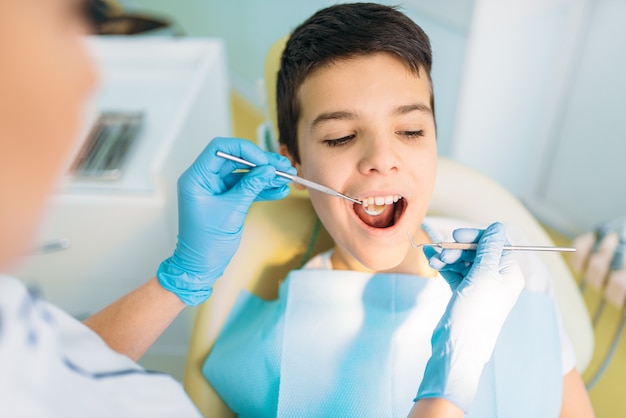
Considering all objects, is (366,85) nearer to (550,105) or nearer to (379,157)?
(379,157)

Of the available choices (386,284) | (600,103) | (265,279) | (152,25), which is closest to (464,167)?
(386,284)

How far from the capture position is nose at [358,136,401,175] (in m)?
0.91

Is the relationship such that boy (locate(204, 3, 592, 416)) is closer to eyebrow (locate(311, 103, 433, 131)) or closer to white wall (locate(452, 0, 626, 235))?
eyebrow (locate(311, 103, 433, 131))

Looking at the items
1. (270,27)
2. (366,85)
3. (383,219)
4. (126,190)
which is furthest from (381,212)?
(270,27)

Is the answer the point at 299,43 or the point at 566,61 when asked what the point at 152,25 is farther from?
the point at 566,61

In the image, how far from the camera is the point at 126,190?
1.47 metres

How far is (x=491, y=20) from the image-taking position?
166 cm

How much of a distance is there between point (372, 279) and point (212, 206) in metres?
0.34

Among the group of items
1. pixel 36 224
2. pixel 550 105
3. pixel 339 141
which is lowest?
pixel 550 105

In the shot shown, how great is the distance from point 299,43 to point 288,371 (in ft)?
2.01

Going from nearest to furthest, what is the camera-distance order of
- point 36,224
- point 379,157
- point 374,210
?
point 36,224 → point 379,157 → point 374,210

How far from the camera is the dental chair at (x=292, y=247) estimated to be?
3.64 feet

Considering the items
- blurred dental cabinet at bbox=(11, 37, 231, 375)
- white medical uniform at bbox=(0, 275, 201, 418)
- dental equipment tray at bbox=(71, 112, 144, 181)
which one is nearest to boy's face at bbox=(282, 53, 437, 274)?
white medical uniform at bbox=(0, 275, 201, 418)

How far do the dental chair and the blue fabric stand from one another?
37mm
